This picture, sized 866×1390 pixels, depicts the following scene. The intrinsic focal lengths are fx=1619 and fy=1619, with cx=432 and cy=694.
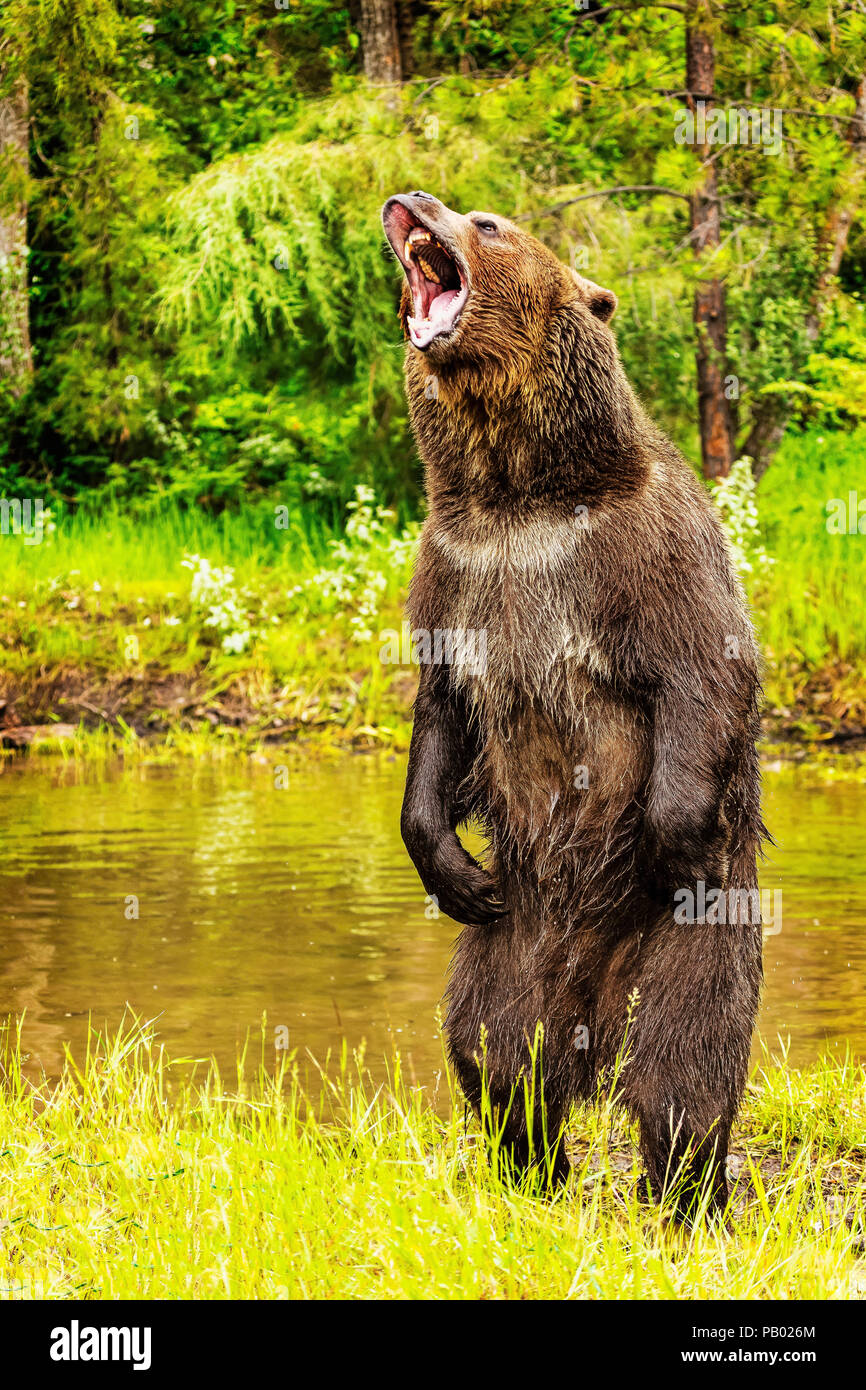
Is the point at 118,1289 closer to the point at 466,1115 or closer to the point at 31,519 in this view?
the point at 466,1115

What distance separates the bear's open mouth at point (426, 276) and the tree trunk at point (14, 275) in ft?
43.9

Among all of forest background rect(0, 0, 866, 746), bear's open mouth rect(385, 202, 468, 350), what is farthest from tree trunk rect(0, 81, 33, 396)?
bear's open mouth rect(385, 202, 468, 350)

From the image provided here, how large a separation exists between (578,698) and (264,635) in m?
8.66

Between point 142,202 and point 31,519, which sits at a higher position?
point 142,202

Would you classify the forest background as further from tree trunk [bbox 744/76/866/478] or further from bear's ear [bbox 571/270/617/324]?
bear's ear [bbox 571/270/617/324]

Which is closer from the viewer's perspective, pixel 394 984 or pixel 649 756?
pixel 649 756

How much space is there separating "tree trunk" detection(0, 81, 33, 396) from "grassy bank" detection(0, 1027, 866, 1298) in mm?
13147

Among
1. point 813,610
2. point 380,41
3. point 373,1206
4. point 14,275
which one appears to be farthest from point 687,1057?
point 14,275

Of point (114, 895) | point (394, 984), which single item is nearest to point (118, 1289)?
point (394, 984)

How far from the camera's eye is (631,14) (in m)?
13.7

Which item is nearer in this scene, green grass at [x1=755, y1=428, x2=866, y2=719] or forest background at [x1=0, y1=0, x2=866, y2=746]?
green grass at [x1=755, y1=428, x2=866, y2=719]

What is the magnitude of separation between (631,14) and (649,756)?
1163 centimetres

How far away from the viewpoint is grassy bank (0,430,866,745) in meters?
11.5

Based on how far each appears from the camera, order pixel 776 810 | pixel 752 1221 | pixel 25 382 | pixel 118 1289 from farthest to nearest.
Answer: pixel 25 382 → pixel 776 810 → pixel 752 1221 → pixel 118 1289
